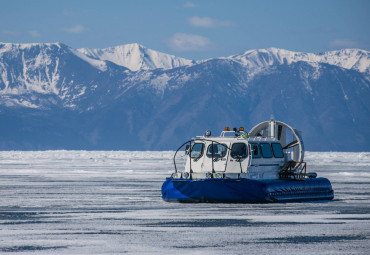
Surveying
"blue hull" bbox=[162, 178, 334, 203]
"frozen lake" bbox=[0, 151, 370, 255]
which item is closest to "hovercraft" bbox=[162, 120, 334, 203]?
"blue hull" bbox=[162, 178, 334, 203]

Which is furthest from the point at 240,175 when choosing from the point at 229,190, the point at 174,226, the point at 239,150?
the point at 174,226

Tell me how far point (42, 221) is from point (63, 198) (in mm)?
9470

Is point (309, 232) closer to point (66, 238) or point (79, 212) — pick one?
point (66, 238)

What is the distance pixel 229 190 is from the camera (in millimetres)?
29484

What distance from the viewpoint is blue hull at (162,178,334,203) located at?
29453mm

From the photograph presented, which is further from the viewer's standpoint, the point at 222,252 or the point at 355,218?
the point at 355,218

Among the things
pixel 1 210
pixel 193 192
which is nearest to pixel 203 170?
pixel 193 192

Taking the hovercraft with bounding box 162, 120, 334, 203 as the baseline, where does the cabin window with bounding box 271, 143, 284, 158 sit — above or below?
above

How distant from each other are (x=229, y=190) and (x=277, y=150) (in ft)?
12.7

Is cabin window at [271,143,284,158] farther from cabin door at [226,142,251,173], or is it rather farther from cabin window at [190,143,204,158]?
cabin window at [190,143,204,158]

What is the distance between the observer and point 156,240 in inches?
774

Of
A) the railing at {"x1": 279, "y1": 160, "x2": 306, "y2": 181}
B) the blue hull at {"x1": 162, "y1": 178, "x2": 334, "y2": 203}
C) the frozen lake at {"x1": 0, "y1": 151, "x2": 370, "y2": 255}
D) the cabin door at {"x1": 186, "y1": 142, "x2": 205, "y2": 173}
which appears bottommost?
the frozen lake at {"x1": 0, "y1": 151, "x2": 370, "y2": 255}

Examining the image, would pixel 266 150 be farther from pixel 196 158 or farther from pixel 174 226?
pixel 174 226

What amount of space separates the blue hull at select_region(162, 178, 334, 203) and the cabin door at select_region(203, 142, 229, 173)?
1307mm
